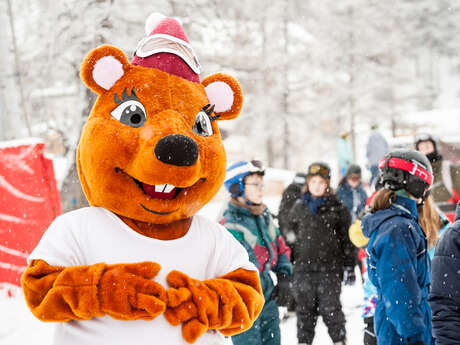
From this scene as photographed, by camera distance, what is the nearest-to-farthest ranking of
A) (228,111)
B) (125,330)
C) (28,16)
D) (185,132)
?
(125,330)
(185,132)
(228,111)
(28,16)

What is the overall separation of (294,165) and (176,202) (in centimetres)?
2299

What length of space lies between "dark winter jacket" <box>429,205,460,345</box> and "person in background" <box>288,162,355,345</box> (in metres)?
2.48

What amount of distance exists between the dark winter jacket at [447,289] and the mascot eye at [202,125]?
Answer: 1250mm

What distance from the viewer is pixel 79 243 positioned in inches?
76.0

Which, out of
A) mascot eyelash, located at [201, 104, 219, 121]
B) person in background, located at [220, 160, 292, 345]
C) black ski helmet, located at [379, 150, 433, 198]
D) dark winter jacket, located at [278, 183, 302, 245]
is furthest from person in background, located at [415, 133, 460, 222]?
mascot eyelash, located at [201, 104, 219, 121]

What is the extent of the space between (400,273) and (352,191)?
5.48m

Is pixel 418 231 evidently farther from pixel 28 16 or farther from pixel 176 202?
pixel 28 16

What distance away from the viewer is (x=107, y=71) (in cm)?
210

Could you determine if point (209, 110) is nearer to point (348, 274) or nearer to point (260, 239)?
point (260, 239)

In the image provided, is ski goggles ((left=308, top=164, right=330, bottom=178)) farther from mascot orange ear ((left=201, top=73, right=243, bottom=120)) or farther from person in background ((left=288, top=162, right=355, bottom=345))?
mascot orange ear ((left=201, top=73, right=243, bottom=120))

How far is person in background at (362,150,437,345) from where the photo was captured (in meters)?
2.72

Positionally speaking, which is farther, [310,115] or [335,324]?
[310,115]

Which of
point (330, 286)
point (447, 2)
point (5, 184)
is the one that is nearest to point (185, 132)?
point (330, 286)

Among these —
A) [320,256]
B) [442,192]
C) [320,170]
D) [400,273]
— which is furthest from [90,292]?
[442,192]
